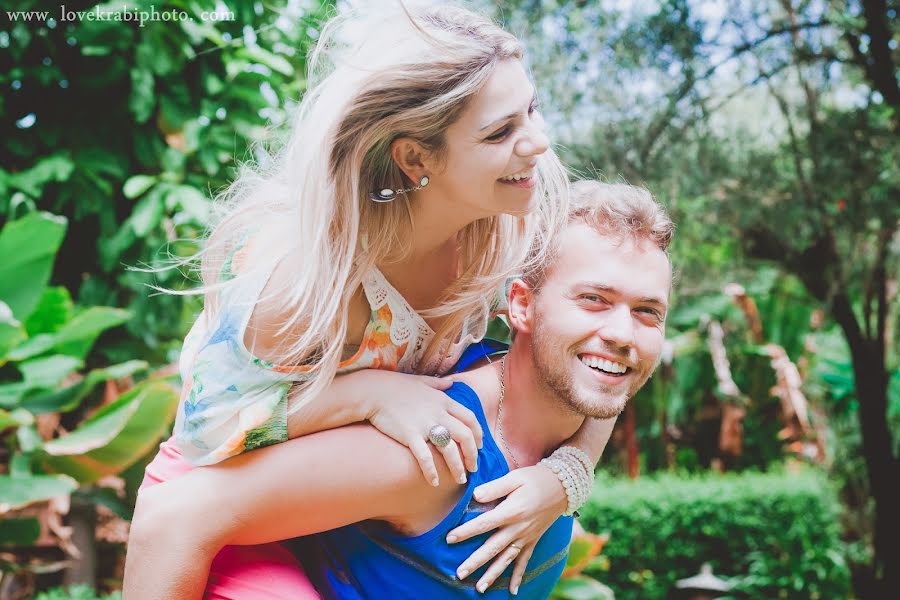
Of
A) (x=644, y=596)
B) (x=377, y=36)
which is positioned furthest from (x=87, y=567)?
(x=644, y=596)

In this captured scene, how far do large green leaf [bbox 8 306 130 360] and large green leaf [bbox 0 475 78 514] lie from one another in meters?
0.58

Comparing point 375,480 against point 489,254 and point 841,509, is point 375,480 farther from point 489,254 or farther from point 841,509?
point 841,509

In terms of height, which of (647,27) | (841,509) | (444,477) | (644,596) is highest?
(647,27)

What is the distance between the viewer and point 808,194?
196 inches

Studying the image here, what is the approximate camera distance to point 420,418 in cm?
197

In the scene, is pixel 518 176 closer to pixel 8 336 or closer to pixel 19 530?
pixel 8 336

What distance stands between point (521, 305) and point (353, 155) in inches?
23.1

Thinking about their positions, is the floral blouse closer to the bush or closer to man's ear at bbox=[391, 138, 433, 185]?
man's ear at bbox=[391, 138, 433, 185]

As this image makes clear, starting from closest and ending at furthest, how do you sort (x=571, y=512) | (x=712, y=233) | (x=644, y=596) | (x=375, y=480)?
(x=375, y=480), (x=571, y=512), (x=712, y=233), (x=644, y=596)

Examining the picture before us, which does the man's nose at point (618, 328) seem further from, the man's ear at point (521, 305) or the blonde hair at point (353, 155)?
the blonde hair at point (353, 155)

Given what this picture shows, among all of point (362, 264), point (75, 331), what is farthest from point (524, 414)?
point (75, 331)

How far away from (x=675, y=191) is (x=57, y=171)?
128 inches

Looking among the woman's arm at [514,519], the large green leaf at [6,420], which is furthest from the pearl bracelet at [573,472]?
the large green leaf at [6,420]

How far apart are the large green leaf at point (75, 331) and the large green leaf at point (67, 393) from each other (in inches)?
7.8
